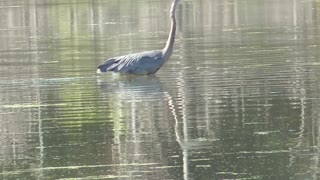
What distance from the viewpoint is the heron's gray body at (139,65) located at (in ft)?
68.1

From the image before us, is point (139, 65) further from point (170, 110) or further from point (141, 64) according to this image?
point (170, 110)

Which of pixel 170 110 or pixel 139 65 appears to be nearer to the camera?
pixel 170 110

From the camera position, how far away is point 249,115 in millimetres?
14188

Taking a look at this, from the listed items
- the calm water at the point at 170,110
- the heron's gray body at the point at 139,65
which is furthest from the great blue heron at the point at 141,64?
the calm water at the point at 170,110

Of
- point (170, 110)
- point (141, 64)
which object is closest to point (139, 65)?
point (141, 64)

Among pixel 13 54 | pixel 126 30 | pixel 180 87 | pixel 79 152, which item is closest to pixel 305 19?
pixel 126 30

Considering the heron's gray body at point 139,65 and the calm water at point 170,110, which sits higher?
the heron's gray body at point 139,65

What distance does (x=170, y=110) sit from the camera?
49.5 ft

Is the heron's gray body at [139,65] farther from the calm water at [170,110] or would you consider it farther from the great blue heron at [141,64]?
the calm water at [170,110]

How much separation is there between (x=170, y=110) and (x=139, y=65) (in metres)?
5.85

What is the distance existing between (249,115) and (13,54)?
14.4 metres

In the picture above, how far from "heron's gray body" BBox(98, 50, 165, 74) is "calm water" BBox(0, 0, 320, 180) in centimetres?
22

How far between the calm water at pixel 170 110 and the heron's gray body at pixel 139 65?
220mm

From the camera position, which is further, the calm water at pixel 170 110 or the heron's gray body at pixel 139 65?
the heron's gray body at pixel 139 65
